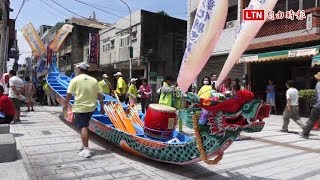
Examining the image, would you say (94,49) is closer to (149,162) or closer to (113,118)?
(113,118)

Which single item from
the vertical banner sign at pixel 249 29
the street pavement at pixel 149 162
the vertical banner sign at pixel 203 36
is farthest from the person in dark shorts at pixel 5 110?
the vertical banner sign at pixel 249 29

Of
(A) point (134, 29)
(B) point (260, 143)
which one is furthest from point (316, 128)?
(A) point (134, 29)

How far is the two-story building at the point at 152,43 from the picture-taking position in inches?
1071

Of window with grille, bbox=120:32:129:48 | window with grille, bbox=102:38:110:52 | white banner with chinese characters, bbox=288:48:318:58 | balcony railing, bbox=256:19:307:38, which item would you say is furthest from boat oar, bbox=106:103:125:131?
window with grille, bbox=102:38:110:52

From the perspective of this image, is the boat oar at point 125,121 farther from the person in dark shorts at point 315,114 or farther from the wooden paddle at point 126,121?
the person in dark shorts at point 315,114

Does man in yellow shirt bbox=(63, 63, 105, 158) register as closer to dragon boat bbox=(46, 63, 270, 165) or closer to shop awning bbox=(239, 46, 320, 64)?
dragon boat bbox=(46, 63, 270, 165)

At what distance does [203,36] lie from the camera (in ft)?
17.9

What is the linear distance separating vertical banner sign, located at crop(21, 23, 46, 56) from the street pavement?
32.2ft

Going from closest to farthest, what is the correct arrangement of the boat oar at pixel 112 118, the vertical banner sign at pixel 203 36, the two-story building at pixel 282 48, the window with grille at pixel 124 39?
the vertical banner sign at pixel 203 36, the boat oar at pixel 112 118, the two-story building at pixel 282 48, the window with grille at pixel 124 39

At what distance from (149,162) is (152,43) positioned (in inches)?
868

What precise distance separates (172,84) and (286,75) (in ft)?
34.9

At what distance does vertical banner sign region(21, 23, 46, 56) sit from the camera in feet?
58.1

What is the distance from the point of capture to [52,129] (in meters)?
9.56

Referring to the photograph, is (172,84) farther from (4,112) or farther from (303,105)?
(303,105)
